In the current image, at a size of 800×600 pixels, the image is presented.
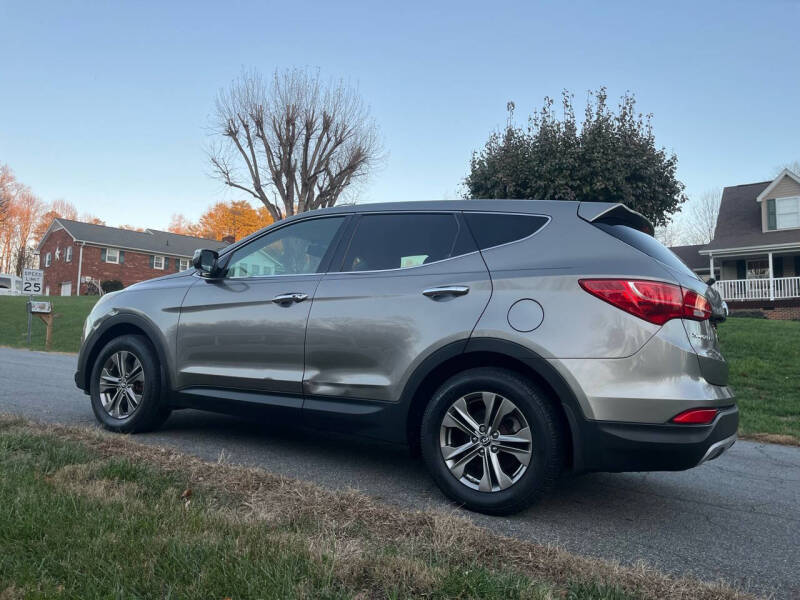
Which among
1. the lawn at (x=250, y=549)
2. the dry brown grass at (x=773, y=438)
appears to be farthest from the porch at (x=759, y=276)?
the lawn at (x=250, y=549)

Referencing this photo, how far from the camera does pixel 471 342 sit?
3266mm

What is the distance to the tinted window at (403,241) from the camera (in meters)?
3.66

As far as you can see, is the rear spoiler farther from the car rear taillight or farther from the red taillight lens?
the red taillight lens

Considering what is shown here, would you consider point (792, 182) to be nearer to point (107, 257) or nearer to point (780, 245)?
point (780, 245)

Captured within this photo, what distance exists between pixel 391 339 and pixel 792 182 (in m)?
28.1

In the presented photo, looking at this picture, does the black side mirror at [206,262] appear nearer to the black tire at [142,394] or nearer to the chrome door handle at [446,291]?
the black tire at [142,394]

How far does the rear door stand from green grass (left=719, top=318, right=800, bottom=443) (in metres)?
4.89

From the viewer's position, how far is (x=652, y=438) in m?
2.87

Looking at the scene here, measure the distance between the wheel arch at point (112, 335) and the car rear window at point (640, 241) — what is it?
338 centimetres

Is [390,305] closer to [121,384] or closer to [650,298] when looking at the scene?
[650,298]

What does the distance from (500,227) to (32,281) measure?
797 inches

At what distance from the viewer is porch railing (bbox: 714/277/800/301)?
23656 mm

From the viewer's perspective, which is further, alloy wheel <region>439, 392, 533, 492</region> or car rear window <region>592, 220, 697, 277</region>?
car rear window <region>592, 220, 697, 277</region>

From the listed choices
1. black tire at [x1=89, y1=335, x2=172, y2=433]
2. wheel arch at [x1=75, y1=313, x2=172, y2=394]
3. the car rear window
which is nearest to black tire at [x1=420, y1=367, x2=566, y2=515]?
the car rear window
